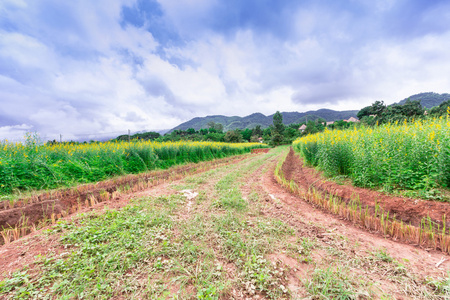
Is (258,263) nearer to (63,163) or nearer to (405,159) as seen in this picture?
(405,159)

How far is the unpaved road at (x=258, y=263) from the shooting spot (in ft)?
5.28

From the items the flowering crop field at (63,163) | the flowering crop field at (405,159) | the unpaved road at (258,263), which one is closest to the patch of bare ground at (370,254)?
the unpaved road at (258,263)

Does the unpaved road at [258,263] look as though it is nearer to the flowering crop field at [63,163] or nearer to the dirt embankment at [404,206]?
the dirt embankment at [404,206]

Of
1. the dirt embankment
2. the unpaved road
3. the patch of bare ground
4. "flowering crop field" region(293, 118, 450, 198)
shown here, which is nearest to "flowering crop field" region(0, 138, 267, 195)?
the unpaved road

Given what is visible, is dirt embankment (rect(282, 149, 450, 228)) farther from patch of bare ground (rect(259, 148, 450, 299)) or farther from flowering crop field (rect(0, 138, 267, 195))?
flowering crop field (rect(0, 138, 267, 195))

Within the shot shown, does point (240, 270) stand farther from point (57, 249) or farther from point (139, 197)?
point (139, 197)

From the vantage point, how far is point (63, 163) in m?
6.00

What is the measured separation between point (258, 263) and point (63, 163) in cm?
767

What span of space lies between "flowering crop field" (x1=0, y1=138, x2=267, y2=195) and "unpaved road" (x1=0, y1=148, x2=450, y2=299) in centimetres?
380

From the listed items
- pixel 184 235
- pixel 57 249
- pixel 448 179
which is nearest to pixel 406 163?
pixel 448 179

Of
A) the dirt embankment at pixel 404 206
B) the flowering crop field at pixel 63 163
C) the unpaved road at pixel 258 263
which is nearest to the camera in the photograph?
the unpaved road at pixel 258 263


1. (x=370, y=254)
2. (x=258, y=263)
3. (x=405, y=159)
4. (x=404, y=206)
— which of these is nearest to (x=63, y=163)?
(x=258, y=263)

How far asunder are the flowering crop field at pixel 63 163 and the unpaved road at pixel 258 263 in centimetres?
380

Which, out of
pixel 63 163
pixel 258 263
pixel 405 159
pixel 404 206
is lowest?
pixel 404 206
